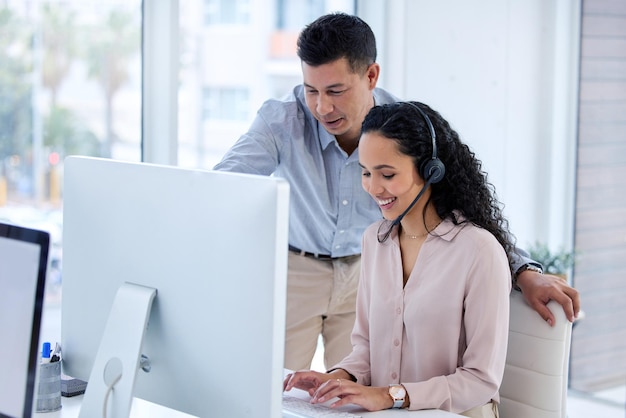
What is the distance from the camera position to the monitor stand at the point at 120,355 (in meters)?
1.24

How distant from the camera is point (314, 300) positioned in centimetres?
234

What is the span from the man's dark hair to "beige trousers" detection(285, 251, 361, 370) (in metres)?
0.59

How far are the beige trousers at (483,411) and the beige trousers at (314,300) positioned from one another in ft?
2.53

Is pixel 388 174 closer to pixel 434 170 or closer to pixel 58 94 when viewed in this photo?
pixel 434 170

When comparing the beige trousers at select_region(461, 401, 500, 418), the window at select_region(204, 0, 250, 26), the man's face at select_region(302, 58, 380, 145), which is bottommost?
the beige trousers at select_region(461, 401, 500, 418)

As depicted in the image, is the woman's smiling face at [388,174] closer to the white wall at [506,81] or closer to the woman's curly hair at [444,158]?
the woman's curly hair at [444,158]

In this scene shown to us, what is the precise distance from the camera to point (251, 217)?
3.64 ft

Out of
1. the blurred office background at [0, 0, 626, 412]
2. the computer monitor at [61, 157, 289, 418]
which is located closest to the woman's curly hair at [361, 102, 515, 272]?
the computer monitor at [61, 157, 289, 418]

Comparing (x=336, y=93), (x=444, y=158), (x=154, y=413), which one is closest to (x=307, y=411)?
(x=154, y=413)

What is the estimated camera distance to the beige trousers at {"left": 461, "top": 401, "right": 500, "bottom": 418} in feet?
5.22

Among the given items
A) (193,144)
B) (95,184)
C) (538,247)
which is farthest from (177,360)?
(538,247)

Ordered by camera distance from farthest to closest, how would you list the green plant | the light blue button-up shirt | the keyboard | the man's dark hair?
the green plant
the light blue button-up shirt
the man's dark hair
the keyboard

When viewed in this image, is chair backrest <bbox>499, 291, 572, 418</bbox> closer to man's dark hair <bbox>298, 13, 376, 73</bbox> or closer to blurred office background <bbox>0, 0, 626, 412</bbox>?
man's dark hair <bbox>298, 13, 376, 73</bbox>

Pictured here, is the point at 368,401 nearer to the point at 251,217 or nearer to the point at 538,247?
the point at 251,217
